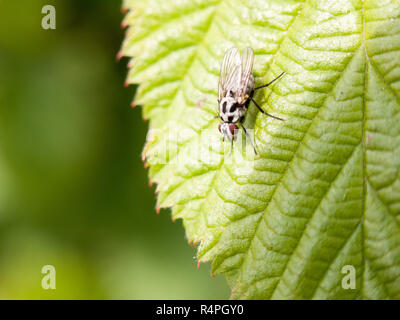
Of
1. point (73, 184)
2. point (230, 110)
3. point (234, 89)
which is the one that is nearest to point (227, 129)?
point (230, 110)

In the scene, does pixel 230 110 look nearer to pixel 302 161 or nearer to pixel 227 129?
pixel 227 129

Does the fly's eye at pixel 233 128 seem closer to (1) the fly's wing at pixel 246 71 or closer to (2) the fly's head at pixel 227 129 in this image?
(2) the fly's head at pixel 227 129

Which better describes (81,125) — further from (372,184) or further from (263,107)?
(372,184)

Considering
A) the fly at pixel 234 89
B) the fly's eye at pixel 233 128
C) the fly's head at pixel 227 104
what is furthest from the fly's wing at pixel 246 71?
the fly's eye at pixel 233 128

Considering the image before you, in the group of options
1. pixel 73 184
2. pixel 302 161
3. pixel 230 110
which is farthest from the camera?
pixel 73 184

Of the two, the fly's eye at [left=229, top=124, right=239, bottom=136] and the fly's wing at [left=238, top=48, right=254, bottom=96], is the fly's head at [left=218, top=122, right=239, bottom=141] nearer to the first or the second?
the fly's eye at [left=229, top=124, right=239, bottom=136]

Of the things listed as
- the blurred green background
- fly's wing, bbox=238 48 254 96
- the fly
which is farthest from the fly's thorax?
the blurred green background
